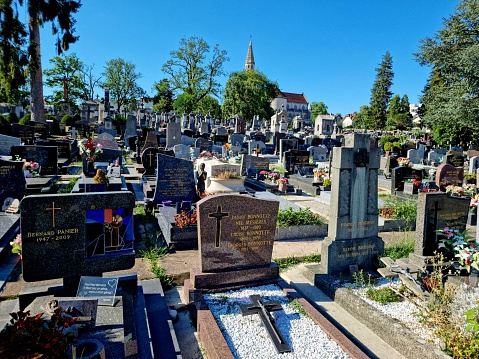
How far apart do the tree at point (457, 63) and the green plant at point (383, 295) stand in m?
27.4

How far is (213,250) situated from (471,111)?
29.5m

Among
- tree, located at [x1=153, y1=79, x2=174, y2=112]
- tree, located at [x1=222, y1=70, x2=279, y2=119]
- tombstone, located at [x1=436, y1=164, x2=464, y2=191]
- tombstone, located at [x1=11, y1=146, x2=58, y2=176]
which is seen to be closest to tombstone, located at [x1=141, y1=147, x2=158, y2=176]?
tombstone, located at [x1=11, y1=146, x2=58, y2=176]

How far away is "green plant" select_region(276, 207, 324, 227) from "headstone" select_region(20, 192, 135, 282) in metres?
4.35

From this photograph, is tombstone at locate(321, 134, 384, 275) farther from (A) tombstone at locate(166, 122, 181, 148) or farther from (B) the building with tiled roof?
(B) the building with tiled roof

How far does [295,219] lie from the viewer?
8.39 meters

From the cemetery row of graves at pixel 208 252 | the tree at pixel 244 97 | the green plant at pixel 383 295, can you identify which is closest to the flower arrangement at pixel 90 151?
the cemetery row of graves at pixel 208 252

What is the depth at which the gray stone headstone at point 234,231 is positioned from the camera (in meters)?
5.15

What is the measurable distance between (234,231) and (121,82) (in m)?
62.0

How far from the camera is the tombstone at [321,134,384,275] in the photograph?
19.9 ft

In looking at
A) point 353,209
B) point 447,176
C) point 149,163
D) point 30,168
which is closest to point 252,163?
point 149,163

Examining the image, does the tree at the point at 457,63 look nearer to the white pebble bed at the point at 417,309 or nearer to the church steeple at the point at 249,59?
the white pebble bed at the point at 417,309

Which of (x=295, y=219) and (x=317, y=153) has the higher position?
(x=317, y=153)

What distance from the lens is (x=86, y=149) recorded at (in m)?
12.8

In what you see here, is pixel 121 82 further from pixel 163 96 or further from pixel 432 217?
pixel 432 217
